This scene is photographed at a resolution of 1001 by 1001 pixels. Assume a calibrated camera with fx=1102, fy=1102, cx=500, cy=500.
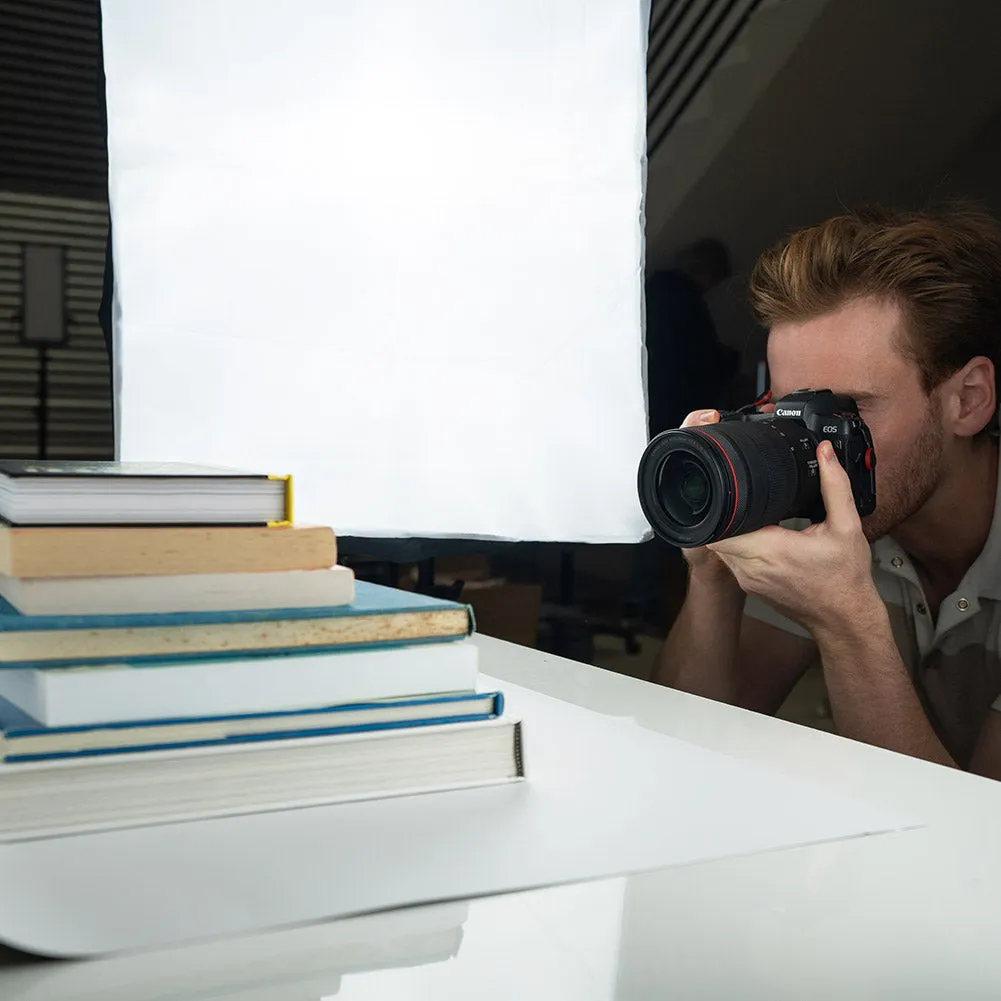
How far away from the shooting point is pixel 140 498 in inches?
19.4

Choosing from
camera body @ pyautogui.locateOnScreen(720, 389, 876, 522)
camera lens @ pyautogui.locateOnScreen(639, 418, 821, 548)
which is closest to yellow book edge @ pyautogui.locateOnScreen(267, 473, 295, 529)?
camera lens @ pyautogui.locateOnScreen(639, 418, 821, 548)

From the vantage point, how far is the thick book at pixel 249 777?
17.9 inches

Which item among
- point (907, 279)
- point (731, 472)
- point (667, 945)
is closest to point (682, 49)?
point (907, 279)

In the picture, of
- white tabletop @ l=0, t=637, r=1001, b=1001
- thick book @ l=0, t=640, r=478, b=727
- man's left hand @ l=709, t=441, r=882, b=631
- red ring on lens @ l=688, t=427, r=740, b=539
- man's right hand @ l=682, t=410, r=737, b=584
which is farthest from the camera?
man's right hand @ l=682, t=410, r=737, b=584

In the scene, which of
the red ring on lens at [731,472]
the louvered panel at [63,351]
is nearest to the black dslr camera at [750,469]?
the red ring on lens at [731,472]

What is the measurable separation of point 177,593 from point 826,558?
28.4 inches

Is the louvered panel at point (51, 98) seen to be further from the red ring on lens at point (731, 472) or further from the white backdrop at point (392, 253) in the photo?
the red ring on lens at point (731, 472)

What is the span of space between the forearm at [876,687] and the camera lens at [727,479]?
0.43ft

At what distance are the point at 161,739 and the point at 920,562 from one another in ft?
3.47

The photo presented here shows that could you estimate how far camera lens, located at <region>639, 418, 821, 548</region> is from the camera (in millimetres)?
951

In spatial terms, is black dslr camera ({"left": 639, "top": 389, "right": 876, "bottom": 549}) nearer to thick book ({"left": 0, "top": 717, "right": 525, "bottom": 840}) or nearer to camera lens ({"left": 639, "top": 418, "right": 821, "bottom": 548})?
camera lens ({"left": 639, "top": 418, "right": 821, "bottom": 548})

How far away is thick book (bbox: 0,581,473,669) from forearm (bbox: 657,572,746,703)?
32.4 inches

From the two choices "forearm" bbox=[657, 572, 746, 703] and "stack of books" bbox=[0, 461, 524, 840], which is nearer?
"stack of books" bbox=[0, 461, 524, 840]

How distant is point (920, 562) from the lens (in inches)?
51.4
